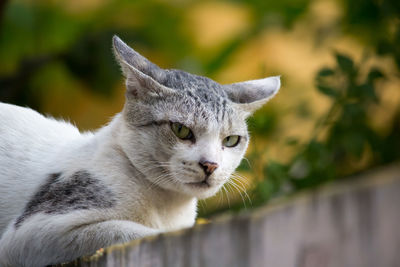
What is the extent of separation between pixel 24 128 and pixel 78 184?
590mm

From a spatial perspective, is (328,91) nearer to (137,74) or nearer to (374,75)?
(374,75)

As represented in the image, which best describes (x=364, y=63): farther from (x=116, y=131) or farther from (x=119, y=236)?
(x=119, y=236)

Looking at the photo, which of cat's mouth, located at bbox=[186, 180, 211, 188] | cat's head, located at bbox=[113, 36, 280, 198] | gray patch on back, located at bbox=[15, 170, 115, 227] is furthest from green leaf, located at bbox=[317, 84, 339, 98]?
gray patch on back, located at bbox=[15, 170, 115, 227]

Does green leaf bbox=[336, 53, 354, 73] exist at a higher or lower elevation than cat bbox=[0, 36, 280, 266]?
higher

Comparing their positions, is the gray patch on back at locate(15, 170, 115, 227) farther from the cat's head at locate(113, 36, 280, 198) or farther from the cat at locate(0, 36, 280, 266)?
the cat's head at locate(113, 36, 280, 198)

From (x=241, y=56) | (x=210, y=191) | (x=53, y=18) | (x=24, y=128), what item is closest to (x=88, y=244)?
(x=210, y=191)

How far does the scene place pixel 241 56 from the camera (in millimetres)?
5684

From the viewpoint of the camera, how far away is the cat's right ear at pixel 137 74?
8.95 feet

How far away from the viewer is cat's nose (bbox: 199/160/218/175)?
2584mm

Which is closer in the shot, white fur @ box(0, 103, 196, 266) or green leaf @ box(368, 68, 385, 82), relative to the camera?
white fur @ box(0, 103, 196, 266)

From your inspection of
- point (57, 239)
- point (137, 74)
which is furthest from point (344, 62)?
point (57, 239)

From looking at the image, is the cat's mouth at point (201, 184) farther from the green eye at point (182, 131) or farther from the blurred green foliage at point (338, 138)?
the blurred green foliage at point (338, 138)

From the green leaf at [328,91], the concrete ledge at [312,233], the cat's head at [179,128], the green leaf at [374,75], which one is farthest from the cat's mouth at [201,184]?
the green leaf at [374,75]

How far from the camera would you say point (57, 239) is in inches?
94.7
